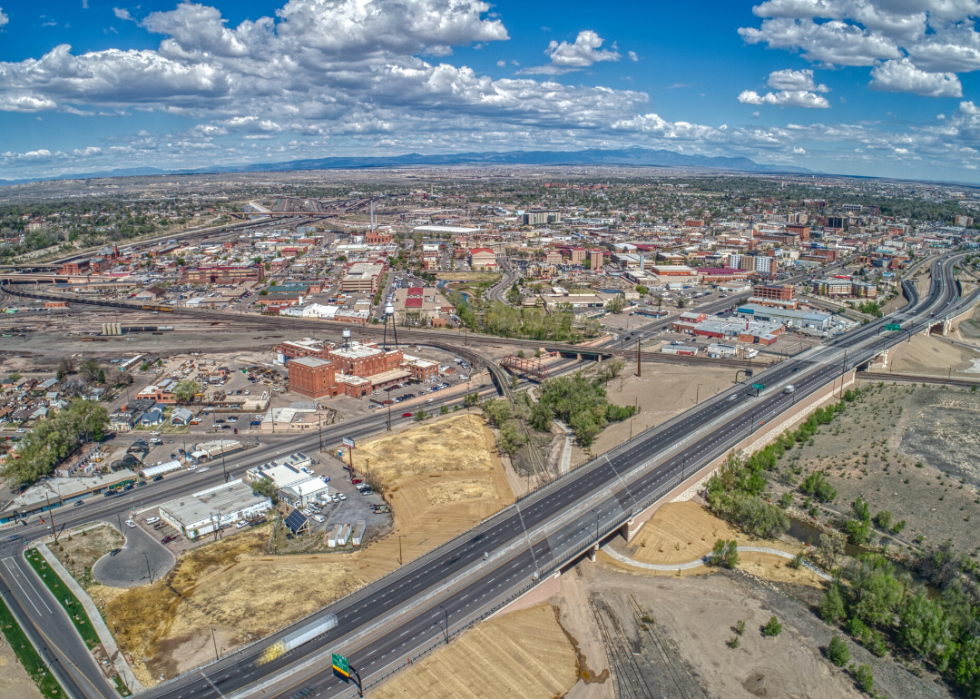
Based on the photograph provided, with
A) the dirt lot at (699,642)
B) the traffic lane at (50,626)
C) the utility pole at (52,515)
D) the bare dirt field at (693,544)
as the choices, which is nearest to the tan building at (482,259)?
the bare dirt field at (693,544)

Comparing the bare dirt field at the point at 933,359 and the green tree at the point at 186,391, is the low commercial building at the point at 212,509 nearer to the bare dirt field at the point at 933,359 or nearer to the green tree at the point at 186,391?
the green tree at the point at 186,391

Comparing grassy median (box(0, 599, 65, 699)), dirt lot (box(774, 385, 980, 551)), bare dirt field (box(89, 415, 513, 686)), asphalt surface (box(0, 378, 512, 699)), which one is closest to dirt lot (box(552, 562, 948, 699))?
bare dirt field (box(89, 415, 513, 686))

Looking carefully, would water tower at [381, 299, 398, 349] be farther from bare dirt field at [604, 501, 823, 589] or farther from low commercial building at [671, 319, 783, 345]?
bare dirt field at [604, 501, 823, 589]

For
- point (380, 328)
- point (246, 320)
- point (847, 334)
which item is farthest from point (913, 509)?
point (246, 320)

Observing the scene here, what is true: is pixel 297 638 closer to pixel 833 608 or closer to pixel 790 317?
pixel 833 608

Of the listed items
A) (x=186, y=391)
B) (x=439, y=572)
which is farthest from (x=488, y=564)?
(x=186, y=391)

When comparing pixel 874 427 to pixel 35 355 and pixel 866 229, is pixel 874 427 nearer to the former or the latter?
pixel 35 355
